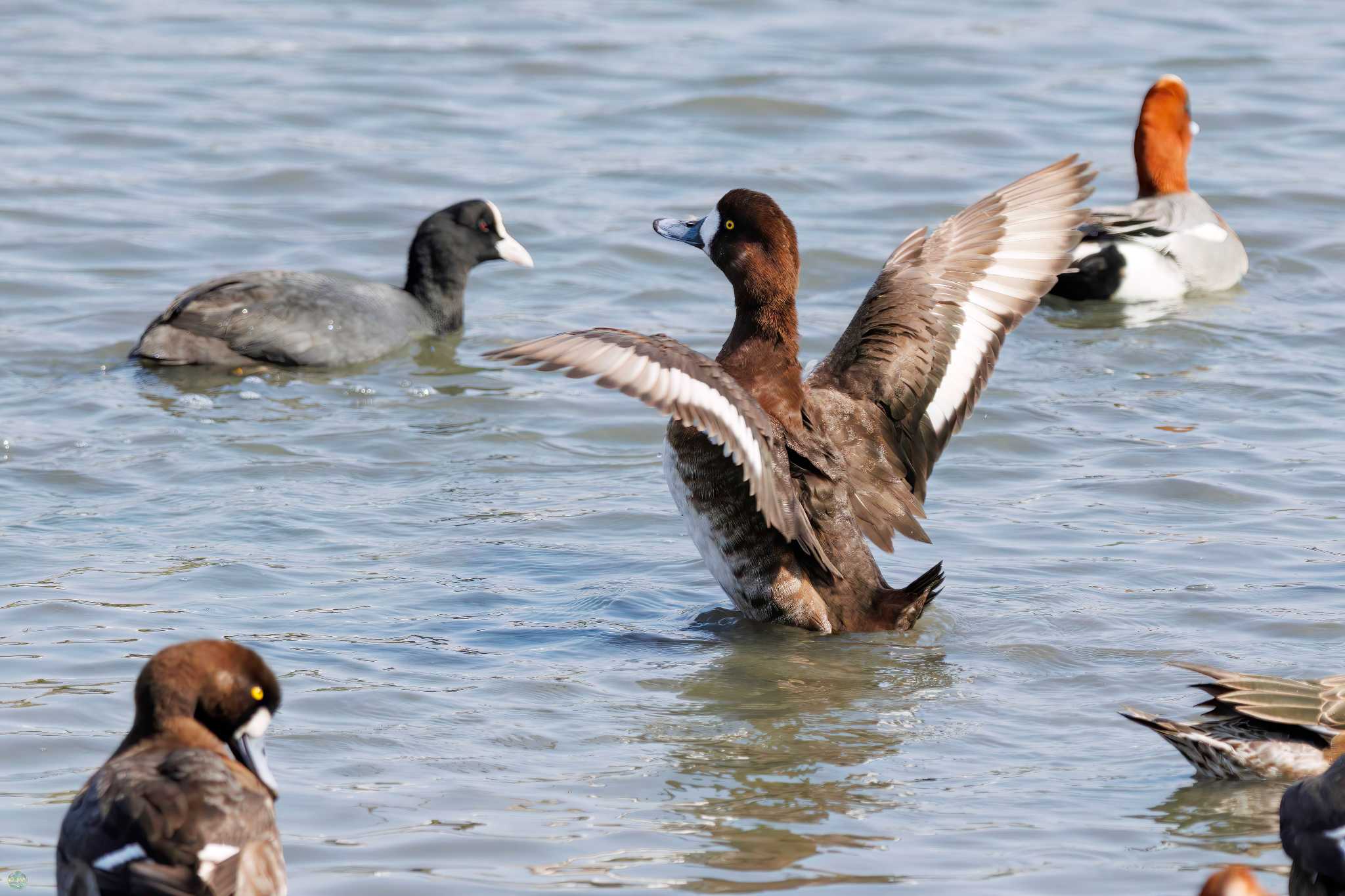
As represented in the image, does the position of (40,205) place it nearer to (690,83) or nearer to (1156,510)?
(690,83)

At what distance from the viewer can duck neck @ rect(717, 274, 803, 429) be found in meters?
6.76

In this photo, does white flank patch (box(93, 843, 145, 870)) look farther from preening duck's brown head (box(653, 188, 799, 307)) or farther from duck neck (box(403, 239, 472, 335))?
duck neck (box(403, 239, 472, 335))

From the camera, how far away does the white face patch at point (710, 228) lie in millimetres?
7133

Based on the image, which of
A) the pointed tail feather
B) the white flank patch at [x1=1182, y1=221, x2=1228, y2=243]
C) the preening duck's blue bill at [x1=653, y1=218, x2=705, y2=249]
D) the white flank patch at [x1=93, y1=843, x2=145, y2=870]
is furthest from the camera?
the white flank patch at [x1=1182, y1=221, x2=1228, y2=243]

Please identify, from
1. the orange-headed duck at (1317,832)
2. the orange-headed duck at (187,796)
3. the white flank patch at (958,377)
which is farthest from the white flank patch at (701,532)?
the orange-headed duck at (1317,832)

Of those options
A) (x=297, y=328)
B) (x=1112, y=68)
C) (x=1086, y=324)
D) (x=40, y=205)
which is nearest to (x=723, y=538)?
(x=297, y=328)

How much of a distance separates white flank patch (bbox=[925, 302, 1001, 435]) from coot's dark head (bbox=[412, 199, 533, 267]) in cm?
464

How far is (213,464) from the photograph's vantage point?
8.48 meters

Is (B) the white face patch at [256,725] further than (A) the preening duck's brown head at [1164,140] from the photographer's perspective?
No

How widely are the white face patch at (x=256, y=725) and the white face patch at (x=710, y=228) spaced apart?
119 inches

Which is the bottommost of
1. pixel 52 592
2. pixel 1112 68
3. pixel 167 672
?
pixel 52 592

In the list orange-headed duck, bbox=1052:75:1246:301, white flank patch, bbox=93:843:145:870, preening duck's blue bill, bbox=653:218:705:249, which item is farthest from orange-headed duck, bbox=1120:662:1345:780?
orange-headed duck, bbox=1052:75:1246:301

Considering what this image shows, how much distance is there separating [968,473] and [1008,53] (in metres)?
8.95

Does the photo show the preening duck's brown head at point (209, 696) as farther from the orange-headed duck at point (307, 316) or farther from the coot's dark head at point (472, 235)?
the coot's dark head at point (472, 235)
